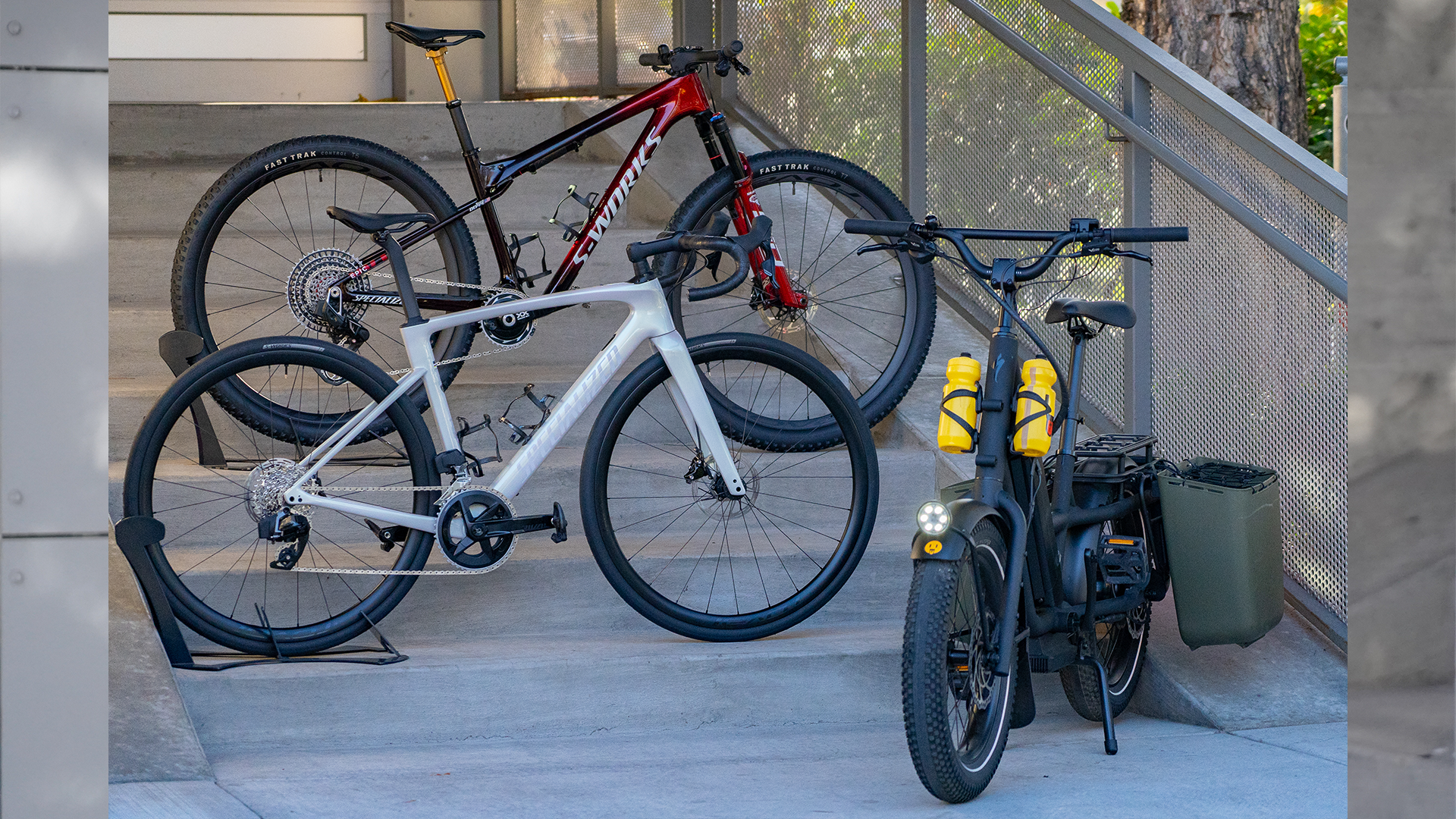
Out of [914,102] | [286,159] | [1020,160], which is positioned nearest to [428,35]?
[286,159]

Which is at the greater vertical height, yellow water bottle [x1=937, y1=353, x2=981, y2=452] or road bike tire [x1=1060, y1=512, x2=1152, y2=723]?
yellow water bottle [x1=937, y1=353, x2=981, y2=452]

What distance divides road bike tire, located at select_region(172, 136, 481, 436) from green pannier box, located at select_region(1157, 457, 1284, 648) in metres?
1.95

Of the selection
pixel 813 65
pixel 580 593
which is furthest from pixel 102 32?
pixel 813 65

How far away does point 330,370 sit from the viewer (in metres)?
3.69

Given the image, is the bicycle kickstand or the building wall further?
the building wall

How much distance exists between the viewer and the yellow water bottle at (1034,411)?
10.3 feet

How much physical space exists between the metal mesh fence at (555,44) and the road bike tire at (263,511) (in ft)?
9.68

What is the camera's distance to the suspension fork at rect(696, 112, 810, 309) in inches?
172

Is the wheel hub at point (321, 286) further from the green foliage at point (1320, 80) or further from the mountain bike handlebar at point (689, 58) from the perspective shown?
the green foliage at point (1320, 80)

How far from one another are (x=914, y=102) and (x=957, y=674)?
2645 millimetres

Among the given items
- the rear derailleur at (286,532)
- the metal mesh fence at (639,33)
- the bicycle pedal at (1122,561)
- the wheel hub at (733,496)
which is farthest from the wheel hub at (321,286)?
the metal mesh fence at (639,33)

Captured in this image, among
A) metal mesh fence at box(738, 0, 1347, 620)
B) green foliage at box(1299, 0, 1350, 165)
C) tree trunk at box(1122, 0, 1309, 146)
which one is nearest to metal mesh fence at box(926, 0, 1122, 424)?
metal mesh fence at box(738, 0, 1347, 620)

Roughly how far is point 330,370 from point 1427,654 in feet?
8.81

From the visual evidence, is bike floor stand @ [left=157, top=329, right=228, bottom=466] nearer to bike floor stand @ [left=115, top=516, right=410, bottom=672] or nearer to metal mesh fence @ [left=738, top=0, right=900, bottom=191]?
bike floor stand @ [left=115, top=516, right=410, bottom=672]
